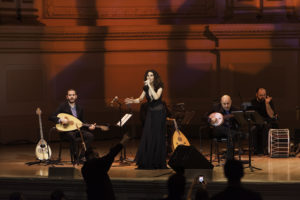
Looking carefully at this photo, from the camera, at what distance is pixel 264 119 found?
11.1 m

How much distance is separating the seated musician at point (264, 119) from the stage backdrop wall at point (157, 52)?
223 centimetres

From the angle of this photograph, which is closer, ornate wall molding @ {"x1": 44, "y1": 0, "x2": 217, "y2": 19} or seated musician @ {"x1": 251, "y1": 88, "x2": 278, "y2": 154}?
seated musician @ {"x1": 251, "y1": 88, "x2": 278, "y2": 154}

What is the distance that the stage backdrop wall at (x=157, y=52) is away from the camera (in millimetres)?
13305

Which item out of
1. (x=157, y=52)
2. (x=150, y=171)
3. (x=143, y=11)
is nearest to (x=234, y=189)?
(x=150, y=171)

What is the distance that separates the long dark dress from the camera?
959 centimetres

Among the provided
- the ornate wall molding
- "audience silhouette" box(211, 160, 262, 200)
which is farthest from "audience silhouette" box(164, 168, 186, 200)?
the ornate wall molding

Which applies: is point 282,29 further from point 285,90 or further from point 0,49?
point 0,49

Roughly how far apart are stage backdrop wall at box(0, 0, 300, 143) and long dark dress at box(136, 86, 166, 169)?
11.8 feet

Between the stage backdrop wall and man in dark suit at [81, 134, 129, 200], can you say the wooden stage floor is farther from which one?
the stage backdrop wall

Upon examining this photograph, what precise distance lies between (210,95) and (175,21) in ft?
5.62

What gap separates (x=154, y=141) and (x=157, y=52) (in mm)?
4283

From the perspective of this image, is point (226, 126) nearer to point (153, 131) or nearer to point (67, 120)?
point (153, 131)

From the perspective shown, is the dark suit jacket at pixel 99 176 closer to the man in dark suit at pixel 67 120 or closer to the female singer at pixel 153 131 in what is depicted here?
the female singer at pixel 153 131

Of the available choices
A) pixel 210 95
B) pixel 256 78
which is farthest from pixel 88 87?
pixel 256 78
